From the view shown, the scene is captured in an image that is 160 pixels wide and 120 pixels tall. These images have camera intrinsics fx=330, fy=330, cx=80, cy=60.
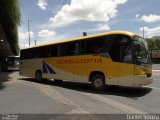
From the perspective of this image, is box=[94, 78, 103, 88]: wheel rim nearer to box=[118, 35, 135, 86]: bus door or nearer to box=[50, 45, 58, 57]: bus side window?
box=[118, 35, 135, 86]: bus door

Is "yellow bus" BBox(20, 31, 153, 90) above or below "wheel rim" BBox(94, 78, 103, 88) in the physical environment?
above

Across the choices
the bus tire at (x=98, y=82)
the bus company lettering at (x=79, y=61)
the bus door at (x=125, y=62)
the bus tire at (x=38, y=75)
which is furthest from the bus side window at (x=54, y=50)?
the bus door at (x=125, y=62)

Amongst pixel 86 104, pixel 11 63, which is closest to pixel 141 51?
pixel 86 104

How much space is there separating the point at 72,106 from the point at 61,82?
35.7 feet

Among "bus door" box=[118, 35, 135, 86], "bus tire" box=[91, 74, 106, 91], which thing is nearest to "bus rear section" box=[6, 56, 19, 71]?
"bus tire" box=[91, 74, 106, 91]

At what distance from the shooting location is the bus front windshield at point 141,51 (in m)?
15.1

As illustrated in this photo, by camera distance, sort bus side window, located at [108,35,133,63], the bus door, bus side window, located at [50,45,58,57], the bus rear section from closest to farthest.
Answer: the bus door
bus side window, located at [108,35,133,63]
bus side window, located at [50,45,58,57]
the bus rear section

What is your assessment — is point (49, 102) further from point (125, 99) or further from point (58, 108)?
point (125, 99)

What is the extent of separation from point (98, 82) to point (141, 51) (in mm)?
2778

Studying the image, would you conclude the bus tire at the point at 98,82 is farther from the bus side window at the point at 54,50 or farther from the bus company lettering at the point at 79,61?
the bus side window at the point at 54,50

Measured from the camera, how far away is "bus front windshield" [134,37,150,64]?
1509cm

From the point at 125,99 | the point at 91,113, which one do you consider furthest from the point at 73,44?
the point at 91,113

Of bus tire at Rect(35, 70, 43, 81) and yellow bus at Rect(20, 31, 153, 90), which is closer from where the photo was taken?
yellow bus at Rect(20, 31, 153, 90)

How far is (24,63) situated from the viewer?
2533 cm
